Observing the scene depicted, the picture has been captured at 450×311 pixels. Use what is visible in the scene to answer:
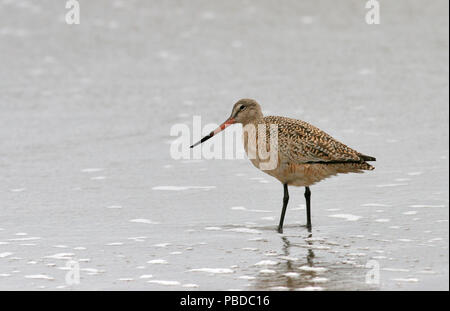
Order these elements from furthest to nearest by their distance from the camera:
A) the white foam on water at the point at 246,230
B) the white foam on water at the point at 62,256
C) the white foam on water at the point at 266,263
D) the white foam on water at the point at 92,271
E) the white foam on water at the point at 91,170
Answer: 1. the white foam on water at the point at 91,170
2. the white foam on water at the point at 246,230
3. the white foam on water at the point at 62,256
4. the white foam on water at the point at 266,263
5. the white foam on water at the point at 92,271

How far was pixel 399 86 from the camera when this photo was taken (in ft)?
42.3

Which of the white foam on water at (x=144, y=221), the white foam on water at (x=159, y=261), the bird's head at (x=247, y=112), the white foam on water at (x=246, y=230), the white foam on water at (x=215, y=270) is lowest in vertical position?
the white foam on water at (x=215, y=270)

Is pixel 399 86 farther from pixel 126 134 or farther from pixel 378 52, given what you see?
pixel 126 134

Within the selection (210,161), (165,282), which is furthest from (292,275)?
(210,161)

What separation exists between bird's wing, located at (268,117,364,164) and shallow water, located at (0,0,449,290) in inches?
20.9

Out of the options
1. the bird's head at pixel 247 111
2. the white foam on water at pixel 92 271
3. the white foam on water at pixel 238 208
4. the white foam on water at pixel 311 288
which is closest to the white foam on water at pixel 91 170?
the white foam on water at pixel 238 208

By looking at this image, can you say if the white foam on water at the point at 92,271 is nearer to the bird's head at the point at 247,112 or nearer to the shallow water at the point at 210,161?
the shallow water at the point at 210,161

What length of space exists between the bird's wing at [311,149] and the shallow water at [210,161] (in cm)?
53

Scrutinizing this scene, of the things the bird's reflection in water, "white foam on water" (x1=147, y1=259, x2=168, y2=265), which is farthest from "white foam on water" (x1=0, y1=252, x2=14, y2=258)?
the bird's reflection in water

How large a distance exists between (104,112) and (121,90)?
1.02 m

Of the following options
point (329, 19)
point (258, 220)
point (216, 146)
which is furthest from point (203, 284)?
point (329, 19)

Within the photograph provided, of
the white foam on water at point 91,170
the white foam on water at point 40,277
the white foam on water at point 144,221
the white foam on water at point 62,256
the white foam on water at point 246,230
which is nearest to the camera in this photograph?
the white foam on water at point 40,277

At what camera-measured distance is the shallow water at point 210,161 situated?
6766mm

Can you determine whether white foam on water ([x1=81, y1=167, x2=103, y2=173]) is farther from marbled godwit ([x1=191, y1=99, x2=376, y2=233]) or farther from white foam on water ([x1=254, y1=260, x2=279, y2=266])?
white foam on water ([x1=254, y1=260, x2=279, y2=266])
